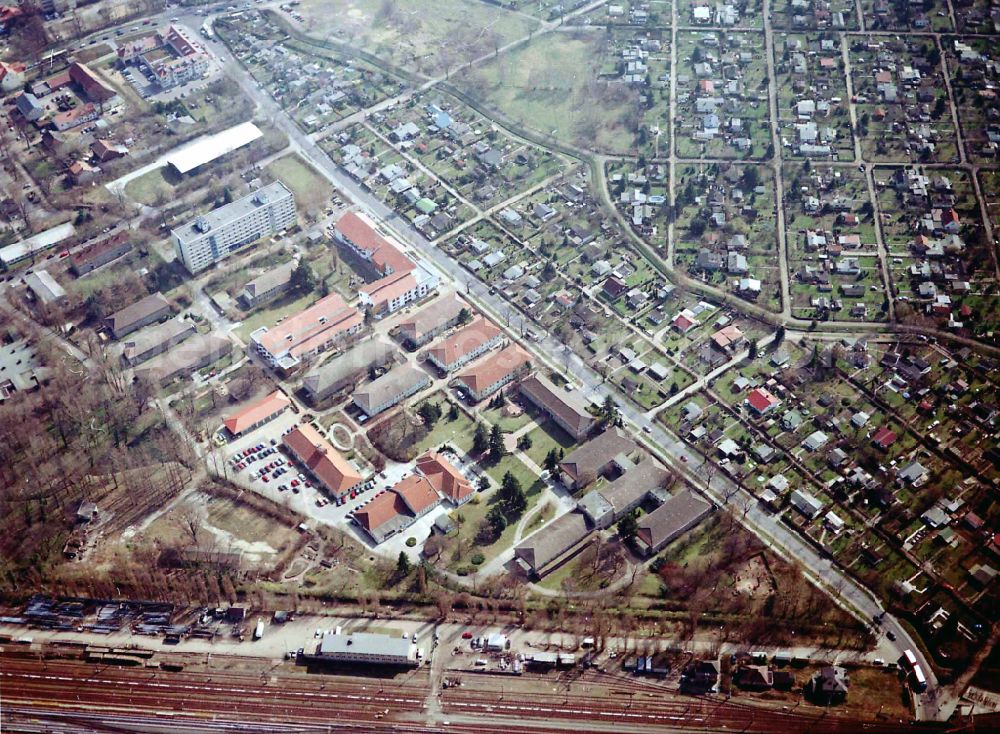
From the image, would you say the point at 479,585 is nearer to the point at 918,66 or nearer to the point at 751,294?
the point at 751,294

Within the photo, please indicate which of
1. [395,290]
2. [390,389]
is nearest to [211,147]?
[395,290]

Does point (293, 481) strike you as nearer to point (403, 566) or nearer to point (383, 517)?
point (383, 517)

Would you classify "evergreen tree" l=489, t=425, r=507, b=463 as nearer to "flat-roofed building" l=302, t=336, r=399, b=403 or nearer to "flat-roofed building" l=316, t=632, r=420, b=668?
"flat-roofed building" l=302, t=336, r=399, b=403

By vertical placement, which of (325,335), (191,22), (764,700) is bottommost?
(764,700)

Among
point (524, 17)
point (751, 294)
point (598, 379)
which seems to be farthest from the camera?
point (524, 17)

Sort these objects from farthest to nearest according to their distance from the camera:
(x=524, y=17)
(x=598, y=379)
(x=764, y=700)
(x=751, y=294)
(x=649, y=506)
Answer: (x=524, y=17)
(x=751, y=294)
(x=598, y=379)
(x=649, y=506)
(x=764, y=700)

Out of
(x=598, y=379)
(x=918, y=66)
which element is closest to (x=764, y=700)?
(x=598, y=379)

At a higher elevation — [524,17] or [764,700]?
[524,17]

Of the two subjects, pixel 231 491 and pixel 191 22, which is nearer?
pixel 231 491
